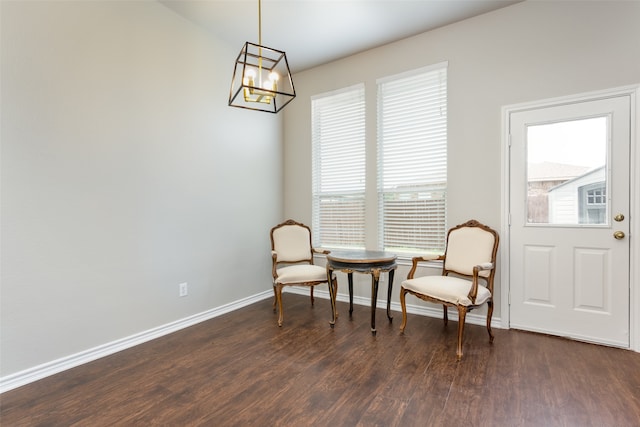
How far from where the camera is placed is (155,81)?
9.61 feet

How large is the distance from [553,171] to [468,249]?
3.35ft

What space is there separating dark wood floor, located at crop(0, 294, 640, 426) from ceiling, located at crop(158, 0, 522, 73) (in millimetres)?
3102

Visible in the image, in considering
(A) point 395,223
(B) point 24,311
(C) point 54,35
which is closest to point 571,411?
(A) point 395,223

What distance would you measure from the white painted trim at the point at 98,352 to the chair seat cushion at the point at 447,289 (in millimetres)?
2174

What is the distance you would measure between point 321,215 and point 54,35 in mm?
3112

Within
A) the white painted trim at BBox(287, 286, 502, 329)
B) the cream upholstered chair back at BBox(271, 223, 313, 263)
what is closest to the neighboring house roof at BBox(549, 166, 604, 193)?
the white painted trim at BBox(287, 286, 502, 329)

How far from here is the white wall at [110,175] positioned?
2.13 metres

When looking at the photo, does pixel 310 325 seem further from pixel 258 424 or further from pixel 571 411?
pixel 571 411

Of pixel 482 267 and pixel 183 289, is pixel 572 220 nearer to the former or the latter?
pixel 482 267

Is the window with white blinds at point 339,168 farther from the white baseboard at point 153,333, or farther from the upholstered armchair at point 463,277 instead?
the upholstered armchair at point 463,277

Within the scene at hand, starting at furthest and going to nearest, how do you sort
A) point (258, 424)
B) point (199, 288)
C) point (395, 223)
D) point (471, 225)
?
point (395, 223) < point (199, 288) < point (471, 225) < point (258, 424)

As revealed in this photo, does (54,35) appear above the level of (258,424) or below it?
above

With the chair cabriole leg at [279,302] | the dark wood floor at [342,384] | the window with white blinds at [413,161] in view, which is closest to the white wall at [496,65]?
the window with white blinds at [413,161]

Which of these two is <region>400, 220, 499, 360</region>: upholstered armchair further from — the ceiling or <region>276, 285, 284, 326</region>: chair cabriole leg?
the ceiling
